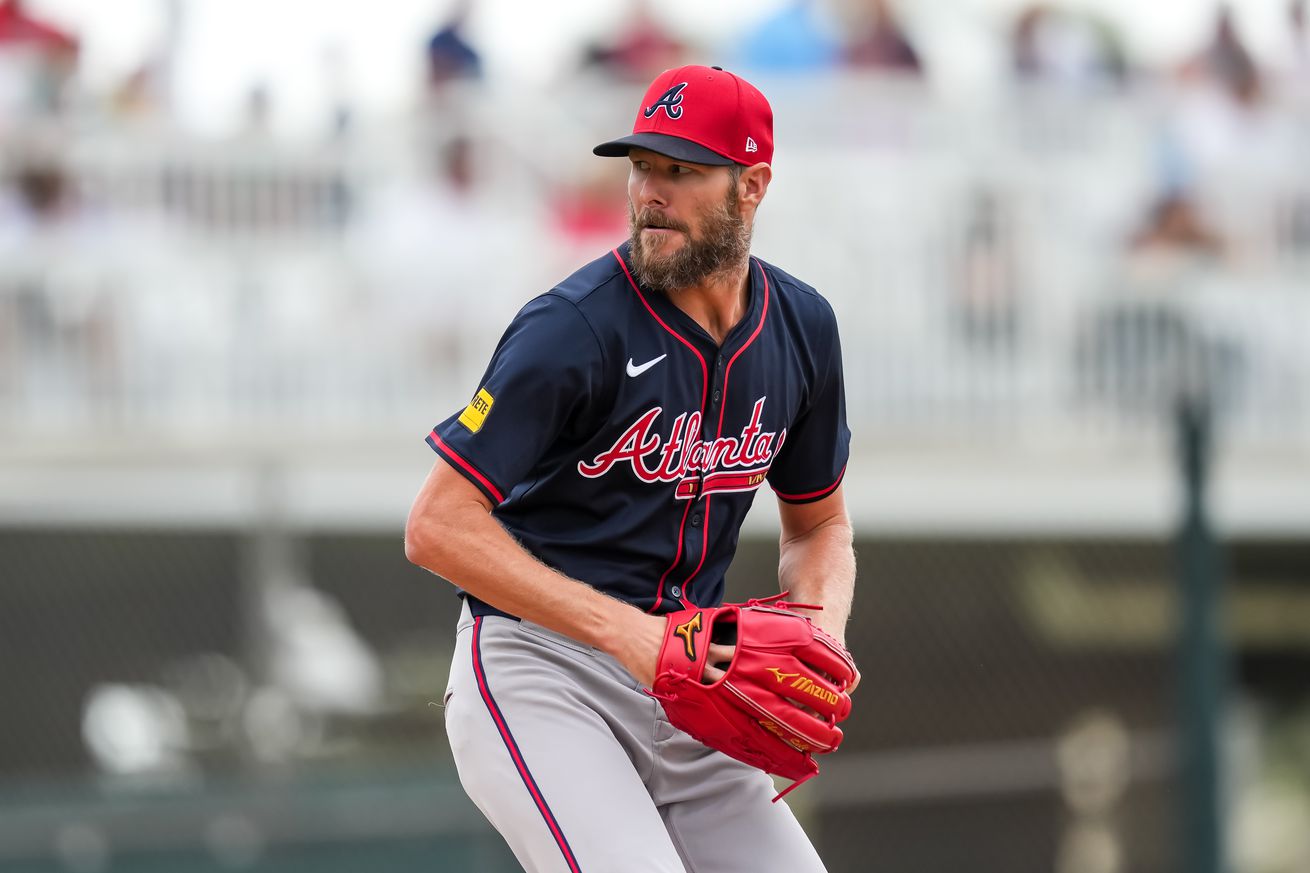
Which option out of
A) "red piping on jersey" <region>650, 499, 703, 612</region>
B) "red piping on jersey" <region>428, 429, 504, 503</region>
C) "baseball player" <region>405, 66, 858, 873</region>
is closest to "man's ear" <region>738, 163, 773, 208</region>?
"baseball player" <region>405, 66, 858, 873</region>

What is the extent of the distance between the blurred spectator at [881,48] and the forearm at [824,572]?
6.64 m

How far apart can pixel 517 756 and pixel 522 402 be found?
2.18 ft

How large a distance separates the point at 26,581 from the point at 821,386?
8.19 meters

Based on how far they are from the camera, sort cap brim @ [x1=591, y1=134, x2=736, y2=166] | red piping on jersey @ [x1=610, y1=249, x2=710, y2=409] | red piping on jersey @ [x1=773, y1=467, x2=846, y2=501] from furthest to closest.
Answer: red piping on jersey @ [x1=773, y1=467, x2=846, y2=501] < red piping on jersey @ [x1=610, y1=249, x2=710, y2=409] < cap brim @ [x1=591, y1=134, x2=736, y2=166]

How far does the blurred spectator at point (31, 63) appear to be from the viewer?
33.5ft

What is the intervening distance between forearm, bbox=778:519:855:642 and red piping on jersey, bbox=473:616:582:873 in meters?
0.69

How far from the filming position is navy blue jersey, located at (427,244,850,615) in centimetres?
349

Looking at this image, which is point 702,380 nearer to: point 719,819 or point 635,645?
point 635,645

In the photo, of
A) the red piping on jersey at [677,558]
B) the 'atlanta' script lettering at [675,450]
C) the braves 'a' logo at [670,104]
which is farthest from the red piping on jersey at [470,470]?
the braves 'a' logo at [670,104]

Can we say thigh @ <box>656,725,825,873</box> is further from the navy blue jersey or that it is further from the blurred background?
the blurred background

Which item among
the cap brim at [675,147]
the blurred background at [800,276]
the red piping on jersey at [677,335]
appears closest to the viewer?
the cap brim at [675,147]

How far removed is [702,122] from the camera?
143 inches

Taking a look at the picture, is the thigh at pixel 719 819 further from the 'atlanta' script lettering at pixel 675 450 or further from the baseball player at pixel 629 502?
the 'atlanta' script lettering at pixel 675 450

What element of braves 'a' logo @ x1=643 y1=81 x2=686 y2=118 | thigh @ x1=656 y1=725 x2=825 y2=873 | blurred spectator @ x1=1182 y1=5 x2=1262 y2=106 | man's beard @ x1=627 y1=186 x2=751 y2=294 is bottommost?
thigh @ x1=656 y1=725 x2=825 y2=873
